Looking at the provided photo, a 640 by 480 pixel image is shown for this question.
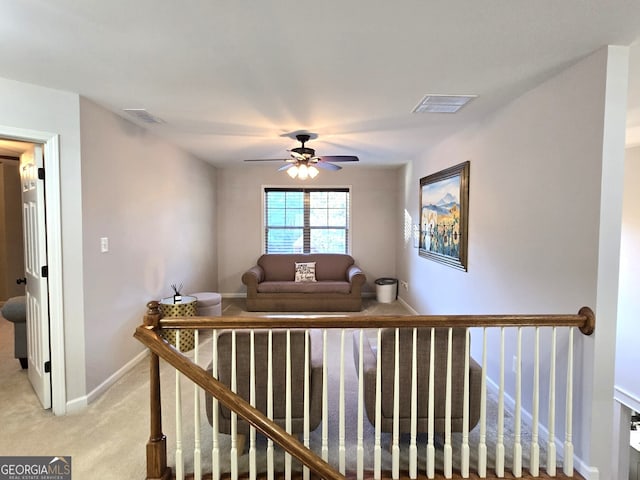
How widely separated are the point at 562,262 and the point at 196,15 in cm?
265

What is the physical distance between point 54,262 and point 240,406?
1999 mm

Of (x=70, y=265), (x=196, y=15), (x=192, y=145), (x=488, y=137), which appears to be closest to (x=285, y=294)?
(x=192, y=145)

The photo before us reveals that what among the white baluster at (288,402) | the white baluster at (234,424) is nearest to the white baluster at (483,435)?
the white baluster at (288,402)

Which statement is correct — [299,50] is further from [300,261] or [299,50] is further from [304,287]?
[300,261]

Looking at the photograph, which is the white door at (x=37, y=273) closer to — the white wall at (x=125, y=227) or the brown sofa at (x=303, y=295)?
the white wall at (x=125, y=227)

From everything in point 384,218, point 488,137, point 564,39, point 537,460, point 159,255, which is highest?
point 564,39

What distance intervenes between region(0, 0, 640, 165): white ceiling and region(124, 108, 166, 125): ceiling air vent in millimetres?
78

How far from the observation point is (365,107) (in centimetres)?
314

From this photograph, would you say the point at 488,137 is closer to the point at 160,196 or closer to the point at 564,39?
the point at 564,39

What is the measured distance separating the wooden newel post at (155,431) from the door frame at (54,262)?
4.15ft

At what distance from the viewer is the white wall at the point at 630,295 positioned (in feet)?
13.6

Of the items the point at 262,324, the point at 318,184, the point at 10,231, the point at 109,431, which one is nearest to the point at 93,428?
the point at 109,431

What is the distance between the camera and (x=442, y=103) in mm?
3037

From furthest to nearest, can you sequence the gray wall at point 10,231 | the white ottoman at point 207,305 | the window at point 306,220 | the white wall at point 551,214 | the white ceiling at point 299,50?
the window at point 306,220 → the gray wall at point 10,231 → the white ottoman at point 207,305 → the white wall at point 551,214 → the white ceiling at point 299,50
